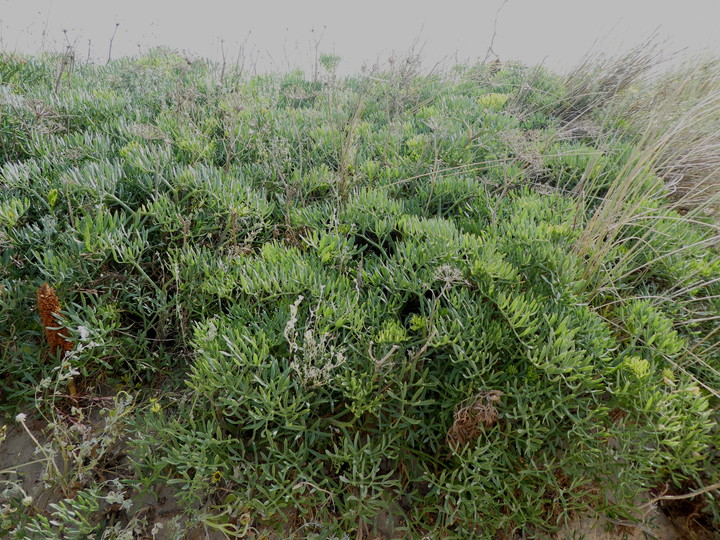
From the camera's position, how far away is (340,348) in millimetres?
2072

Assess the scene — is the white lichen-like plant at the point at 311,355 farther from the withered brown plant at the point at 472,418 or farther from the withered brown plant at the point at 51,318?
the withered brown plant at the point at 51,318

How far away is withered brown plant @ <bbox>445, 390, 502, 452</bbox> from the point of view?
1822 millimetres

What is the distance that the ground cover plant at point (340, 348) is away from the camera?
1.88m

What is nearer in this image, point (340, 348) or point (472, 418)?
point (472, 418)

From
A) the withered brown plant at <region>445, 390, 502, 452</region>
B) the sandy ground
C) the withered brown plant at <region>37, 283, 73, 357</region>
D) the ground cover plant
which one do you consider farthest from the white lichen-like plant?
the withered brown plant at <region>37, 283, 73, 357</region>

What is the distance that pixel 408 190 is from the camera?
3.29 m

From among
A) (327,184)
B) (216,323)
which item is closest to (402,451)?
(216,323)

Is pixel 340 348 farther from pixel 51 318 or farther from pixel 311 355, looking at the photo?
pixel 51 318

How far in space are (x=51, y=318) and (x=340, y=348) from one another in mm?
1391

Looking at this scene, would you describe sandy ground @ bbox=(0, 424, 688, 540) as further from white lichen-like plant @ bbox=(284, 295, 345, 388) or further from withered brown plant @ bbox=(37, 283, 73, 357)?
white lichen-like plant @ bbox=(284, 295, 345, 388)

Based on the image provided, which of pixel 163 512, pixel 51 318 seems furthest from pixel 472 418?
pixel 51 318

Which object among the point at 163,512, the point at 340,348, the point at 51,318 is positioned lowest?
the point at 163,512

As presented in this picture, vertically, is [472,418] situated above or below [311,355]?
below

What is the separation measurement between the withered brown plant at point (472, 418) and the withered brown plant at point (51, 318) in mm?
1851
